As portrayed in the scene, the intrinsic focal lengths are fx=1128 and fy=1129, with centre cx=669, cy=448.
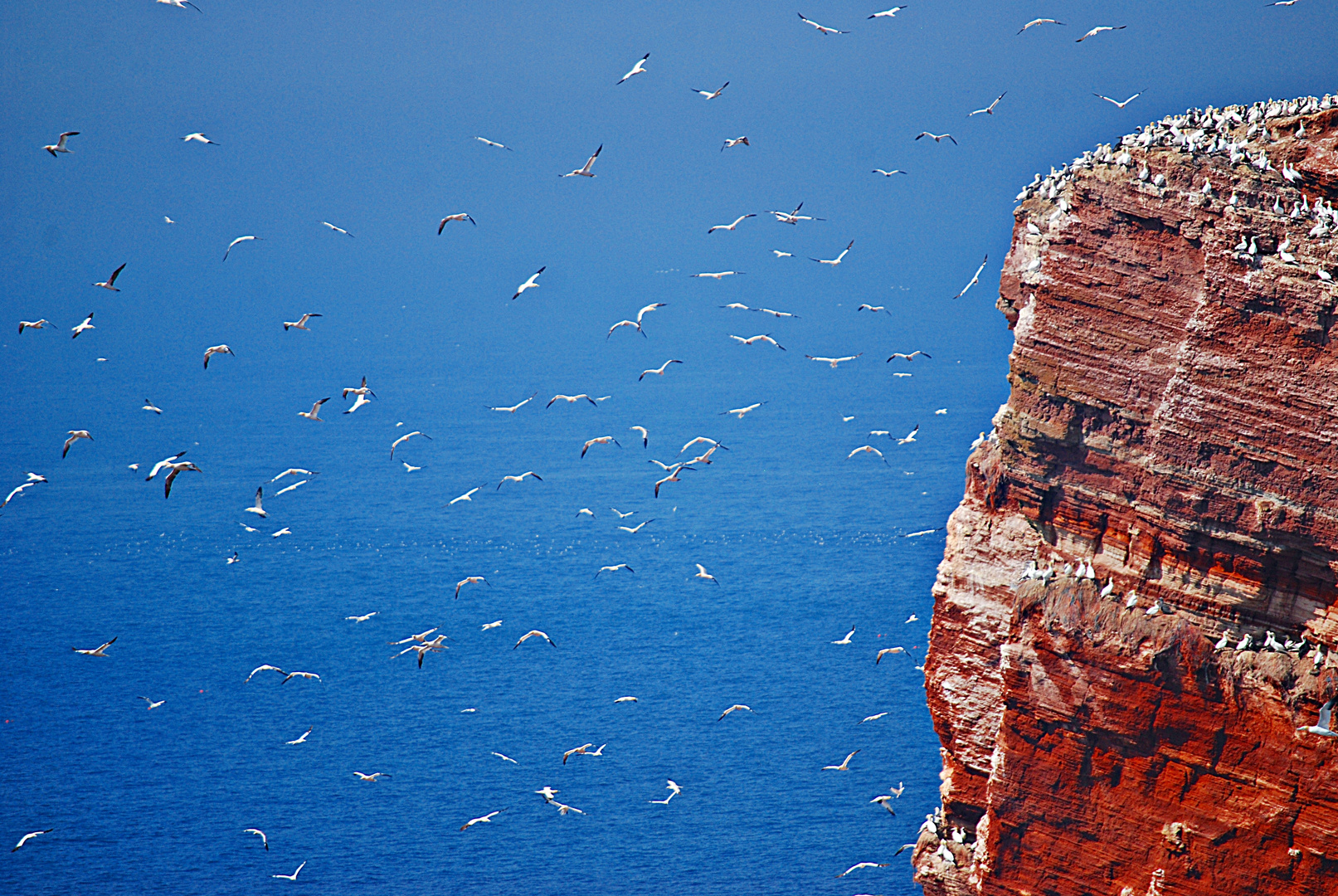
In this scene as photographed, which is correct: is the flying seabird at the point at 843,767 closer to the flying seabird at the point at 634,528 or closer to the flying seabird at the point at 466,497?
the flying seabird at the point at 634,528

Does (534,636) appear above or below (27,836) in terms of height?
above

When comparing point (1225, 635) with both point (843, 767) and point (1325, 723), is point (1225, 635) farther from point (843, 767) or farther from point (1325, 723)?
point (843, 767)

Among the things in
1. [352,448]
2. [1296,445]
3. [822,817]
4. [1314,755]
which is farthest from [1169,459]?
[352,448]

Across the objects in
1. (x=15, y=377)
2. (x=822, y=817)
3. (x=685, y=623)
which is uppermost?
(x=15, y=377)

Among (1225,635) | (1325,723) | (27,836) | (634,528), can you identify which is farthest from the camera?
(634,528)

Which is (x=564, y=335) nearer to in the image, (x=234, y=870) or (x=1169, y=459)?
(x=234, y=870)

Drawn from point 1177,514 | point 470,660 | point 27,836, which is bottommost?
point 27,836

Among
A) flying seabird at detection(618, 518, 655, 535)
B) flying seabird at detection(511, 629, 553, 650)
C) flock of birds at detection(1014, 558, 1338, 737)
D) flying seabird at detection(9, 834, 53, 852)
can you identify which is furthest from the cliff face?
flying seabird at detection(618, 518, 655, 535)

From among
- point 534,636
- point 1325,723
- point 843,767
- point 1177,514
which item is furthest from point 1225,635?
point 534,636

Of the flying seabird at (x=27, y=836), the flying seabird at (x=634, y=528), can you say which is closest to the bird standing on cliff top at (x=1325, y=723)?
the flying seabird at (x=27, y=836)
